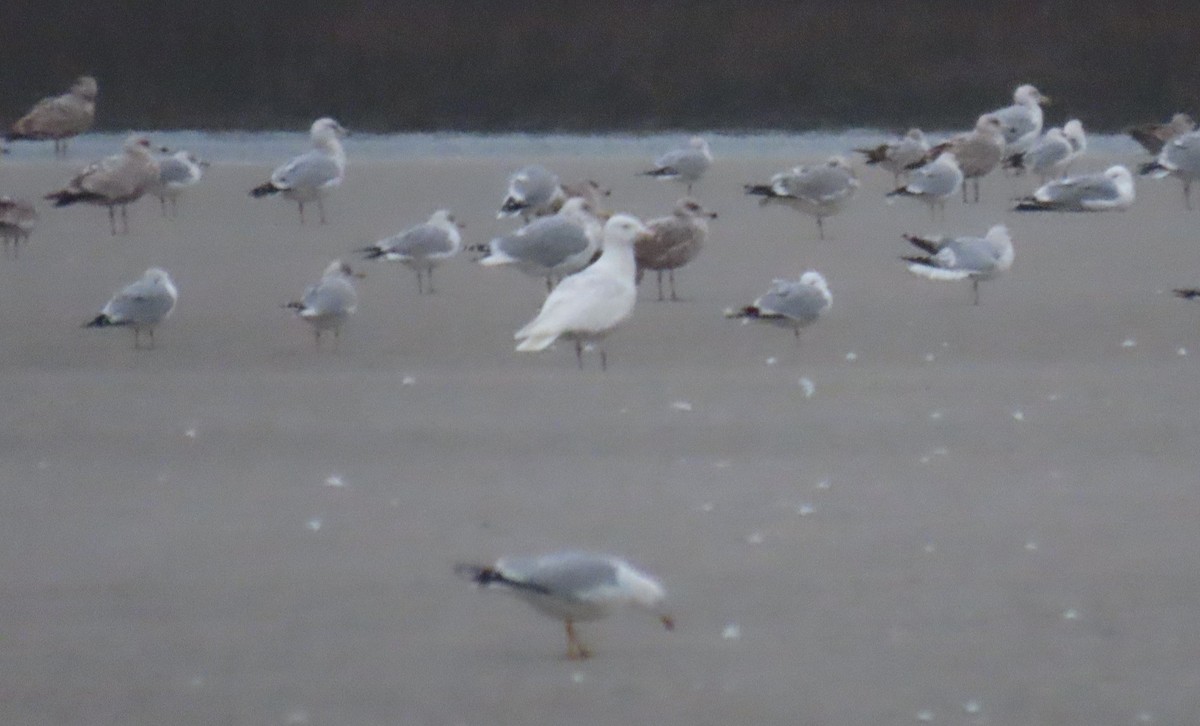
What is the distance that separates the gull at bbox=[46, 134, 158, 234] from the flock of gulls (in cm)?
1

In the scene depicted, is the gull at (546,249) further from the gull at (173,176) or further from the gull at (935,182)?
the gull at (173,176)

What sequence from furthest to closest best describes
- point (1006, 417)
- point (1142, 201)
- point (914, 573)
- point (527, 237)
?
point (1142, 201), point (527, 237), point (1006, 417), point (914, 573)

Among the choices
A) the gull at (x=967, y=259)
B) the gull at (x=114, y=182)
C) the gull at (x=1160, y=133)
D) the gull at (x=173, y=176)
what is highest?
the gull at (x=967, y=259)

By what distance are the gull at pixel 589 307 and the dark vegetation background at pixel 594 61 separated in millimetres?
19612

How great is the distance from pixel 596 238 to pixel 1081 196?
4593 mm

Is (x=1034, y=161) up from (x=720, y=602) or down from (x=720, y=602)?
down

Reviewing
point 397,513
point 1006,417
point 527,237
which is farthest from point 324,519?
point 527,237

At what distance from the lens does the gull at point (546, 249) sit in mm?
12148

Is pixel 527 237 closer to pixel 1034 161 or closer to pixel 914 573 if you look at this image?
pixel 914 573

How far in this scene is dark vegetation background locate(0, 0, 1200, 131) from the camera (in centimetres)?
3038

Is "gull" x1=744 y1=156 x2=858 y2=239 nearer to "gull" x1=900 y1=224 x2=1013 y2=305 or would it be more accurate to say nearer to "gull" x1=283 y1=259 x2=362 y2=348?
"gull" x1=900 y1=224 x2=1013 y2=305

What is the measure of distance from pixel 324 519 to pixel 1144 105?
24.3 meters

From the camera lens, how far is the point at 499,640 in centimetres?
563

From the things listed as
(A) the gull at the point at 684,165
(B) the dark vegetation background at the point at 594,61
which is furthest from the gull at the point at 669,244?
(B) the dark vegetation background at the point at 594,61
